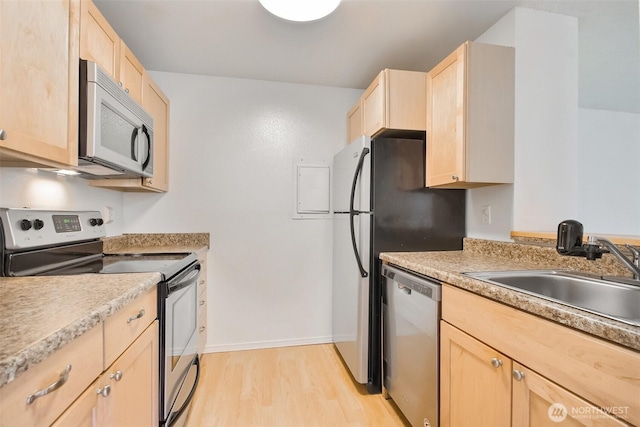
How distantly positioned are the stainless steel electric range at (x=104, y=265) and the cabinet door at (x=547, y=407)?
4.46 feet

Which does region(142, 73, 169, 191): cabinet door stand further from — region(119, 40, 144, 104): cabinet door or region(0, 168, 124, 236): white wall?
region(0, 168, 124, 236): white wall

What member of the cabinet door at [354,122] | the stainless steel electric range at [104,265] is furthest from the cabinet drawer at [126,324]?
the cabinet door at [354,122]

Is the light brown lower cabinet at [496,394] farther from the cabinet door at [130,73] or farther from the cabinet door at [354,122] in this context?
the cabinet door at [130,73]

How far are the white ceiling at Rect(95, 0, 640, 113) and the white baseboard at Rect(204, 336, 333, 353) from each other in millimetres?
2367

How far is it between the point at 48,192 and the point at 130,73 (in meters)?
0.83

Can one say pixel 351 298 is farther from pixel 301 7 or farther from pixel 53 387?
pixel 301 7

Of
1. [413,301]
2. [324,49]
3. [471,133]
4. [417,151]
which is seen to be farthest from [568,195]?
[324,49]

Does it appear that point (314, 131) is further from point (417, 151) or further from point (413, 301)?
point (413, 301)

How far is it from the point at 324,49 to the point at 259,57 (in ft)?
1.70

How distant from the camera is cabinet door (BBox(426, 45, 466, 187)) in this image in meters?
1.62

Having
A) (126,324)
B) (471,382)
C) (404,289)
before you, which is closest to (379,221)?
(404,289)

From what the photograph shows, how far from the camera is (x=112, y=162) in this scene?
1.37 m

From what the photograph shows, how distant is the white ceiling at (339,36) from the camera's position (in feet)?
5.50

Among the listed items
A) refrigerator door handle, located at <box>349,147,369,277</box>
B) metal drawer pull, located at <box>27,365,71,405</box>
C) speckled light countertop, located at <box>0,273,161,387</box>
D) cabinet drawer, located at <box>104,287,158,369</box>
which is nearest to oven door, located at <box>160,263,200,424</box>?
cabinet drawer, located at <box>104,287,158,369</box>
